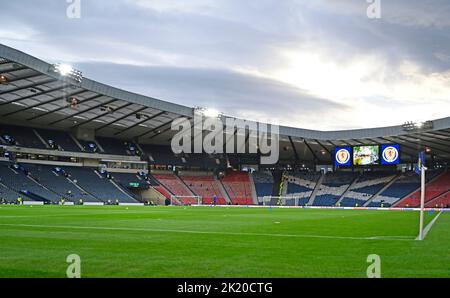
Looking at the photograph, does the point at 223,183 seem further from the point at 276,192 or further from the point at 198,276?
the point at 198,276

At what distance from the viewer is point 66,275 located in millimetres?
7805

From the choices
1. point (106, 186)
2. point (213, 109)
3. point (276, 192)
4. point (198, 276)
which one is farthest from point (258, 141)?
point (198, 276)

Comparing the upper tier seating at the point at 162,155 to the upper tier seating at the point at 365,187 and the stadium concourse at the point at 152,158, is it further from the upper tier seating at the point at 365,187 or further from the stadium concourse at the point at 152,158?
the upper tier seating at the point at 365,187

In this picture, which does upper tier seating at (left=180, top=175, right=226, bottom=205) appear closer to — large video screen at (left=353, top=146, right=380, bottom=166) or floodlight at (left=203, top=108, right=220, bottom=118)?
floodlight at (left=203, top=108, right=220, bottom=118)

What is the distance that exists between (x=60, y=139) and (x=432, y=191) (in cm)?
5572

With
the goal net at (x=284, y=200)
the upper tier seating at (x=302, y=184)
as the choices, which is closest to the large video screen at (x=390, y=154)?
the goal net at (x=284, y=200)

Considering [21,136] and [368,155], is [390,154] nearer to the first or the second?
[368,155]

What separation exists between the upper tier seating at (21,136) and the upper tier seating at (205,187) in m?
26.4

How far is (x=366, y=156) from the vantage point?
2749 inches

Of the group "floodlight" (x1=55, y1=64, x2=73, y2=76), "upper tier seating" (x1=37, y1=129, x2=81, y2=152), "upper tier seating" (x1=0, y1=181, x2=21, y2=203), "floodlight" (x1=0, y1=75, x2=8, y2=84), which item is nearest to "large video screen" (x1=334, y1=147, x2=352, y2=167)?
"upper tier seating" (x1=37, y1=129, x2=81, y2=152)

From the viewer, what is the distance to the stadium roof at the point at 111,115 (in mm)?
46188

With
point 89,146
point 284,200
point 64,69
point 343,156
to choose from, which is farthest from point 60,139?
point 343,156

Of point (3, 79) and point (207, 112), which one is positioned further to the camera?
point (207, 112)

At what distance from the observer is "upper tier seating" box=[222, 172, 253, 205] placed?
8431 centimetres
